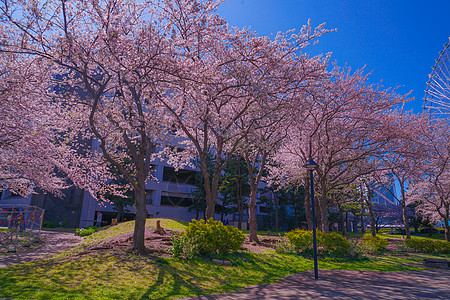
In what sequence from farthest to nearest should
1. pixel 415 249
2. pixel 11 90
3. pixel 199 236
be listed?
pixel 415 249, pixel 199 236, pixel 11 90

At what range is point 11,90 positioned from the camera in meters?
8.88

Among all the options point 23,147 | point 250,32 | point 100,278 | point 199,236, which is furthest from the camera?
point 23,147

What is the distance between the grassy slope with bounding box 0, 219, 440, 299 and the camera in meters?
6.23

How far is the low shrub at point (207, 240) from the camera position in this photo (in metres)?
10.2

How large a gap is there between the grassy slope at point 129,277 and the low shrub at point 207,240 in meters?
0.46

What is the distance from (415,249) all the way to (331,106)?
1337 centimetres

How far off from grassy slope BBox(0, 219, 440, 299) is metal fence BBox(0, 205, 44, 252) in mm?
5228

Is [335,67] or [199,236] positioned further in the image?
[335,67]

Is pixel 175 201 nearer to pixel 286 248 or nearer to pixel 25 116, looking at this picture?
pixel 286 248

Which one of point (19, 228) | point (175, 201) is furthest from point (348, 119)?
point (175, 201)

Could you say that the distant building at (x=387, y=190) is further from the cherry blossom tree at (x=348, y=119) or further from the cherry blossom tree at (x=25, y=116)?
the cherry blossom tree at (x=25, y=116)

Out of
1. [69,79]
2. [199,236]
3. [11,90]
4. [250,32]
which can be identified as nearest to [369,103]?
[250,32]

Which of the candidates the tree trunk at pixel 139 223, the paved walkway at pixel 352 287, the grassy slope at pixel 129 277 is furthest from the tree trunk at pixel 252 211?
the tree trunk at pixel 139 223

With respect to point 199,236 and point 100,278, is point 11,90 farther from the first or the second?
point 199,236
